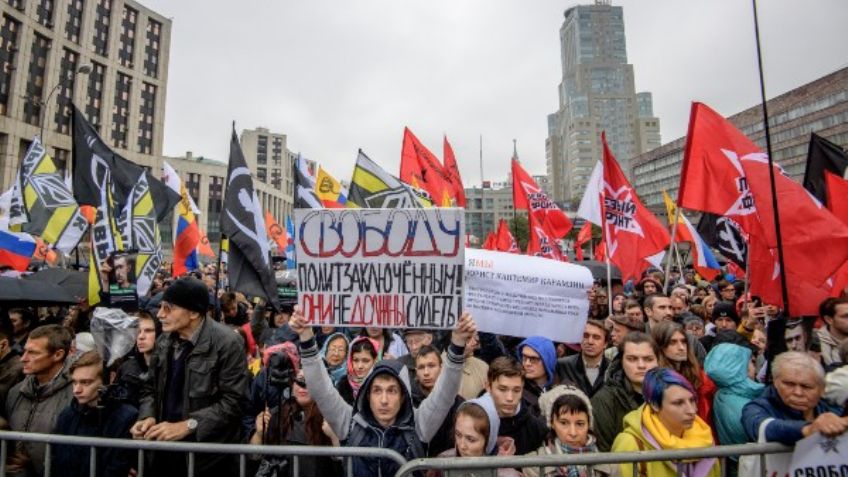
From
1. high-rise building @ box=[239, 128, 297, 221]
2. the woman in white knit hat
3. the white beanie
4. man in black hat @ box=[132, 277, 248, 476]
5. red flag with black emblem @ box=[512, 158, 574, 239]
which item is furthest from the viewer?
high-rise building @ box=[239, 128, 297, 221]

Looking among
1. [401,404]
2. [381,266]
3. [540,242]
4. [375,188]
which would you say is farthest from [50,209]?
[540,242]

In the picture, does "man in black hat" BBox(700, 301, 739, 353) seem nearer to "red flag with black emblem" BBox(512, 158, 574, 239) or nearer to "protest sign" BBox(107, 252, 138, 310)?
"red flag with black emblem" BBox(512, 158, 574, 239)

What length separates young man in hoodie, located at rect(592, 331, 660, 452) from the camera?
3273 mm

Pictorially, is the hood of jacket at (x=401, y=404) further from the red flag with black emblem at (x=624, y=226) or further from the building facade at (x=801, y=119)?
the building facade at (x=801, y=119)

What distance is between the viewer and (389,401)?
2.83m

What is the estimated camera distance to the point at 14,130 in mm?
43281

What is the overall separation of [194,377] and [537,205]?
880 centimetres

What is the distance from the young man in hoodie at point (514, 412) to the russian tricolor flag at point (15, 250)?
920 cm

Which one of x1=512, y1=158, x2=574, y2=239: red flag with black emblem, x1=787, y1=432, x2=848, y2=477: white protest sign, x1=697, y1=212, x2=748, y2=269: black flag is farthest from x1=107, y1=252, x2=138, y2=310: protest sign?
x1=697, y1=212, x2=748, y2=269: black flag

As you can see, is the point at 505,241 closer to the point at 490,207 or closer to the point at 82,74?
the point at 82,74

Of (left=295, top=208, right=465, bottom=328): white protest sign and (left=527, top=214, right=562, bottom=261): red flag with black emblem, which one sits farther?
(left=527, top=214, right=562, bottom=261): red flag with black emblem

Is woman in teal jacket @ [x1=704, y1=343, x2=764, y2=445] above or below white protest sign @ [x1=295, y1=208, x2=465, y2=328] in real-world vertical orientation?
below

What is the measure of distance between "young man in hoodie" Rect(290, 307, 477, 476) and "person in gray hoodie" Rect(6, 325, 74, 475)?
1.69 m

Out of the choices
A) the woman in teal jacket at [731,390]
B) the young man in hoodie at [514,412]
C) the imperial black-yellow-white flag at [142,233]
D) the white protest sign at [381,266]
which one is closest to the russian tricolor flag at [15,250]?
the imperial black-yellow-white flag at [142,233]
